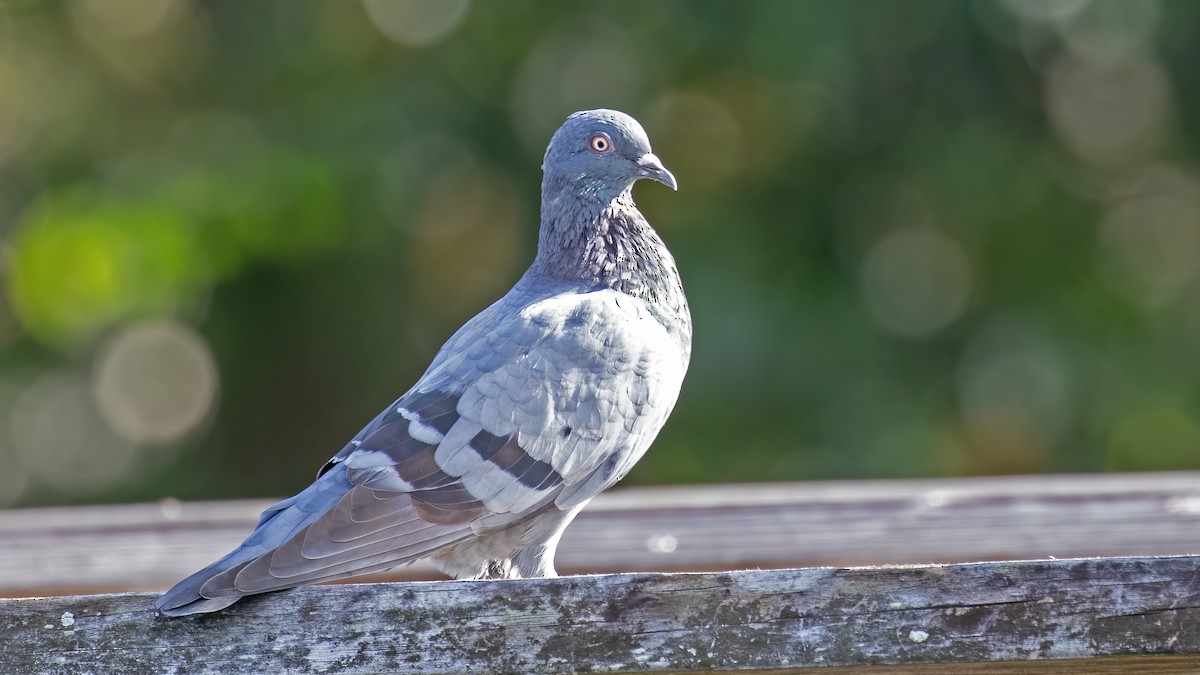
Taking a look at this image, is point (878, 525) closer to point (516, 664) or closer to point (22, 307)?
point (516, 664)

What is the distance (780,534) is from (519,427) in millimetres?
887

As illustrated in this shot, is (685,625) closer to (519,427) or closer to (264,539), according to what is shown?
(264,539)

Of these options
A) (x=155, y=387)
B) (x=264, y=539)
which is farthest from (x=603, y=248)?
(x=155, y=387)

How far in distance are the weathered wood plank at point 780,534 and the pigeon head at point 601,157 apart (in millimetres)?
856

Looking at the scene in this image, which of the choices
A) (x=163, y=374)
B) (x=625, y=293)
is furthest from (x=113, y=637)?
(x=163, y=374)

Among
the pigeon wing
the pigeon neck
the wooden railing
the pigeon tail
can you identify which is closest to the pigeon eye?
the pigeon neck

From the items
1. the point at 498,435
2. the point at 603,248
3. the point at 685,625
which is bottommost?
the point at 685,625

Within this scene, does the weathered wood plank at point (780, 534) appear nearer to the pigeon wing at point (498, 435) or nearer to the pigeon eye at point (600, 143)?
the pigeon wing at point (498, 435)

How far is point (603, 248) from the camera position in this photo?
301 cm

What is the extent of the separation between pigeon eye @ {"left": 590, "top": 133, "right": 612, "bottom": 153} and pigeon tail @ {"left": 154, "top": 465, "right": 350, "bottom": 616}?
3.45ft

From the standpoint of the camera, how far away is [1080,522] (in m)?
3.19

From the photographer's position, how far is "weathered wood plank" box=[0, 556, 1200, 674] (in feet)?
5.54

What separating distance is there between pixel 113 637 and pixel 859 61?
5.27 m

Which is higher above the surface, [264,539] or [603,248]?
[603,248]
